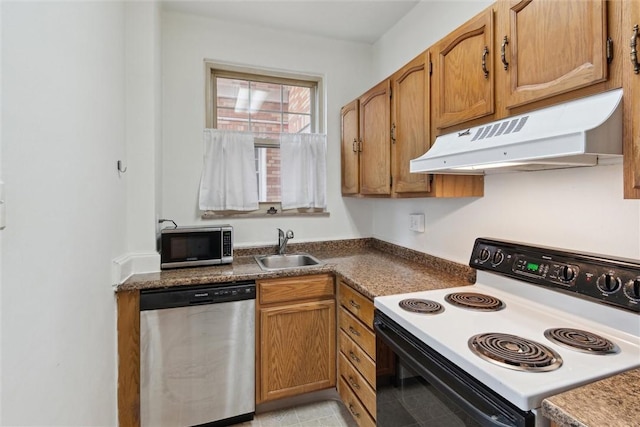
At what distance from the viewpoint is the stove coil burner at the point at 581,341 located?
91 cm

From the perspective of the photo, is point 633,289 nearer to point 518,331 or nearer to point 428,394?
point 518,331

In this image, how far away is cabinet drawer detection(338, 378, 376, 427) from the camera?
1.53m

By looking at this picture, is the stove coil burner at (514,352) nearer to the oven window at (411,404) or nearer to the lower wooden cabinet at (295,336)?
the oven window at (411,404)

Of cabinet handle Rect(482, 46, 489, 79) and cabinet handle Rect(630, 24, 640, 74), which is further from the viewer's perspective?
cabinet handle Rect(482, 46, 489, 79)

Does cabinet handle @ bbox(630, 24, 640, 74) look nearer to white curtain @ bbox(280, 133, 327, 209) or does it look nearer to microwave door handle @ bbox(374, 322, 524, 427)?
microwave door handle @ bbox(374, 322, 524, 427)

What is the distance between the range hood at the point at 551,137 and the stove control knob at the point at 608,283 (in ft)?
1.28

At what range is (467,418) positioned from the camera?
90 centimetres

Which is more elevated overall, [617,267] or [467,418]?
[617,267]

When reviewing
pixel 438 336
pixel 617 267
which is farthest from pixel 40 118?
pixel 617 267

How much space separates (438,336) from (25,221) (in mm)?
1282

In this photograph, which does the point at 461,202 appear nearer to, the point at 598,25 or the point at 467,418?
the point at 598,25

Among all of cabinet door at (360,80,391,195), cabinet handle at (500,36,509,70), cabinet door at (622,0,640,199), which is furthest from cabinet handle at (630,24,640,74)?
cabinet door at (360,80,391,195)

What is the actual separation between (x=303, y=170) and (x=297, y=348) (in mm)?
1353

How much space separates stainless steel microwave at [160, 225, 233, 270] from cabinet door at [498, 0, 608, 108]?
175 centimetres
